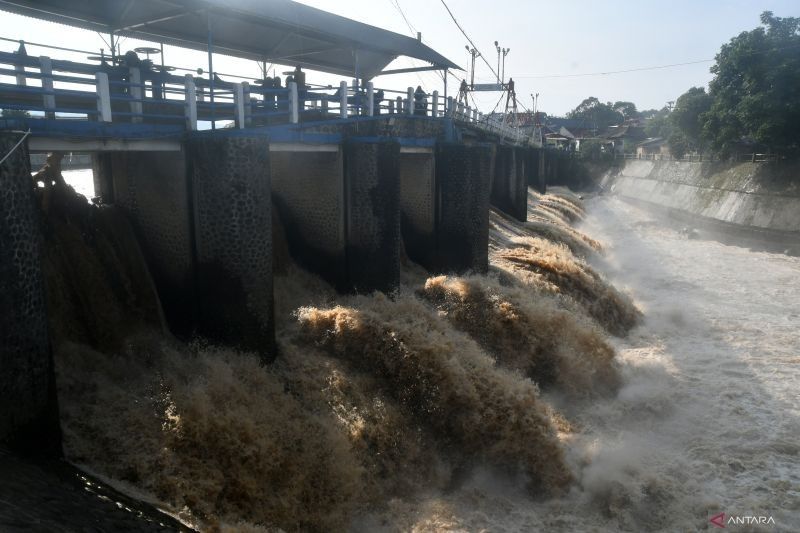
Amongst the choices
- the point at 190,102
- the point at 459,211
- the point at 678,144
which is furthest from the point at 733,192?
the point at 190,102

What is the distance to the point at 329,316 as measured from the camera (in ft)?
36.3

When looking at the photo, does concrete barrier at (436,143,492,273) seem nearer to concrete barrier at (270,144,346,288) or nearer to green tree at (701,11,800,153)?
concrete barrier at (270,144,346,288)

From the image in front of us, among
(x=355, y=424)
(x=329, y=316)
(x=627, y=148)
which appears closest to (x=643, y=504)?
(x=355, y=424)


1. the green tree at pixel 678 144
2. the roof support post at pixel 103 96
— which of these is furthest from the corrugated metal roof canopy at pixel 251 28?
the green tree at pixel 678 144

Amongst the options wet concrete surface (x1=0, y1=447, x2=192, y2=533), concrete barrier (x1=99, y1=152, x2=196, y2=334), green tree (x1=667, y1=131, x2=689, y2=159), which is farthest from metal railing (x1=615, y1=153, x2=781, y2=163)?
wet concrete surface (x1=0, y1=447, x2=192, y2=533)

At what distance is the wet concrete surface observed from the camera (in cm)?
506

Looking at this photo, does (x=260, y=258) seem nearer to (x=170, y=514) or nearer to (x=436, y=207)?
(x=170, y=514)

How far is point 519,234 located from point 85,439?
17.7 m

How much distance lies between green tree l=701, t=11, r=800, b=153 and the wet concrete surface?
3425 cm

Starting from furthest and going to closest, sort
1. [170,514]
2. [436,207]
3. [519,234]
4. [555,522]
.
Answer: [519,234], [436,207], [555,522], [170,514]

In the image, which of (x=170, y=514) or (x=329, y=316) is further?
(x=329, y=316)

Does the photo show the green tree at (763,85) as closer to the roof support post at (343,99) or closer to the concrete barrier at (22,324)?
the roof support post at (343,99)

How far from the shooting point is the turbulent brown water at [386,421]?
23.7 feet

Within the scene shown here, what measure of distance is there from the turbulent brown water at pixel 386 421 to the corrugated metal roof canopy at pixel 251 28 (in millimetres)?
5462
